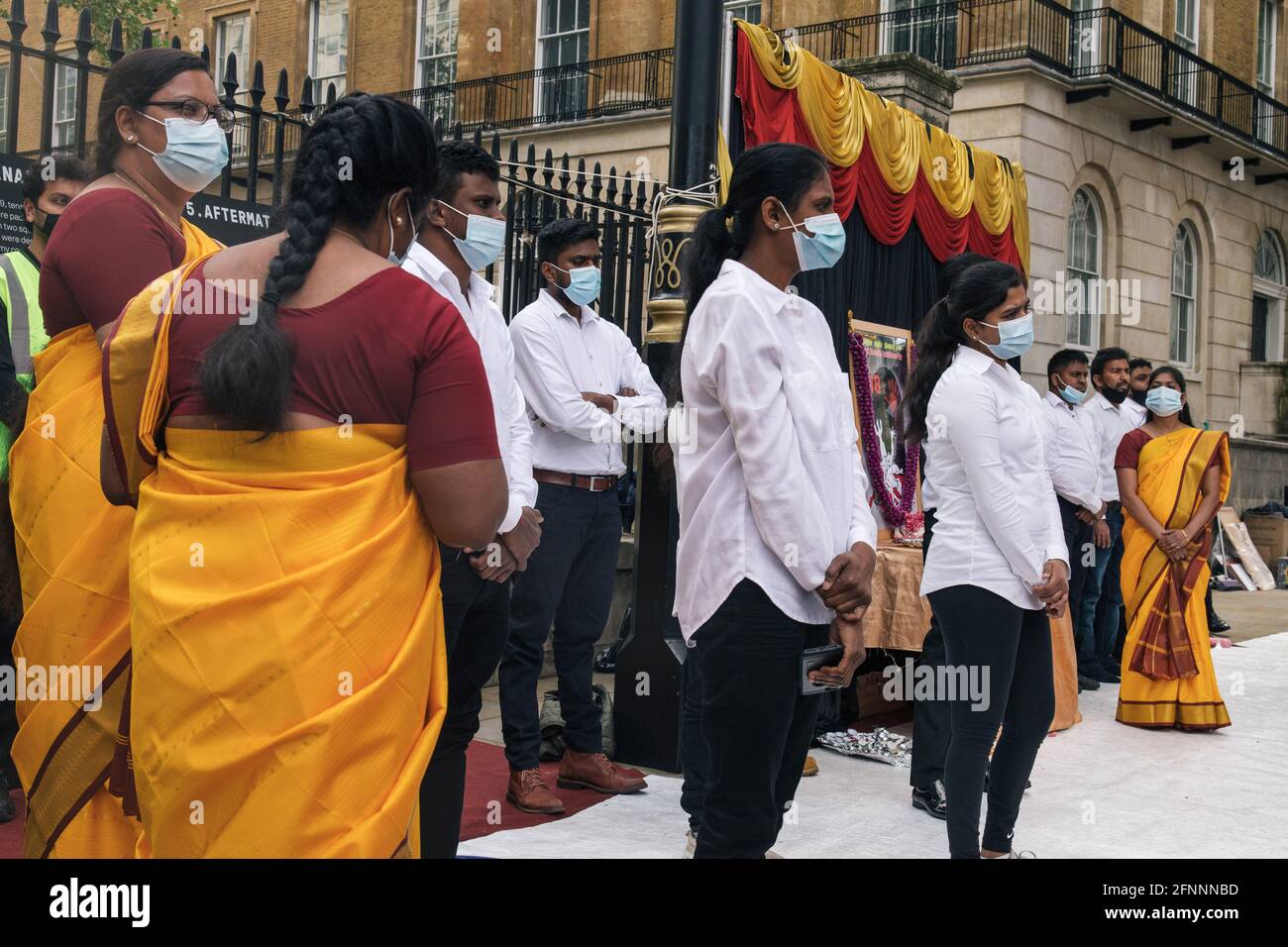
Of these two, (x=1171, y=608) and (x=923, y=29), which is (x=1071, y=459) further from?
(x=923, y=29)

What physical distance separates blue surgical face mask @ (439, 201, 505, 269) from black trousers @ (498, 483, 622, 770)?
1.57 metres

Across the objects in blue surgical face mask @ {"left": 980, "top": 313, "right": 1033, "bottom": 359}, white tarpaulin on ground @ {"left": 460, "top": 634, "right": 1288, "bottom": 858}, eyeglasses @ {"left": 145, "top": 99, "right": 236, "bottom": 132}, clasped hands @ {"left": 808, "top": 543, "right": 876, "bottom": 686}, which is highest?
eyeglasses @ {"left": 145, "top": 99, "right": 236, "bottom": 132}

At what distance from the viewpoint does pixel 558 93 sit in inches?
831

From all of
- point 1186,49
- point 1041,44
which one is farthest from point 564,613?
point 1186,49

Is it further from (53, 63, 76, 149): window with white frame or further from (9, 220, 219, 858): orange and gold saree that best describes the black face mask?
(53, 63, 76, 149): window with white frame

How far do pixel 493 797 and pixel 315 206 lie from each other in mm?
3152

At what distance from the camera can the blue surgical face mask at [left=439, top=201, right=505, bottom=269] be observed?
3.60 metres

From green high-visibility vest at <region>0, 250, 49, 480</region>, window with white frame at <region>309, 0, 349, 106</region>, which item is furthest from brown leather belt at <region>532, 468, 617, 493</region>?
window with white frame at <region>309, 0, 349, 106</region>

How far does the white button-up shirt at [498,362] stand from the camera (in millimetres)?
3387

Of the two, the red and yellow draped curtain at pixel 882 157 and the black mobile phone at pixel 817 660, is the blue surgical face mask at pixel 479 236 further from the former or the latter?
the red and yellow draped curtain at pixel 882 157

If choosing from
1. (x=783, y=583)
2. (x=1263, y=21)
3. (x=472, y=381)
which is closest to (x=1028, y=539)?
(x=783, y=583)

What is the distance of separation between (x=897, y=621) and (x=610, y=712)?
1.44 metres

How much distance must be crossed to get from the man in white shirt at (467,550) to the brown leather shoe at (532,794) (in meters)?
1.66

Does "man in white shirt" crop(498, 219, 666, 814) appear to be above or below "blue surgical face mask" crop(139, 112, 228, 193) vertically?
below
